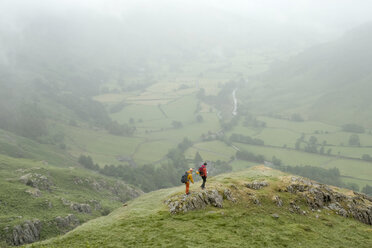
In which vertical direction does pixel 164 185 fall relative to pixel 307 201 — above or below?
below

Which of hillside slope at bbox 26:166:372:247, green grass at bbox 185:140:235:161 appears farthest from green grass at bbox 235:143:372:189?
hillside slope at bbox 26:166:372:247

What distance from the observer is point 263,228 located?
3359cm

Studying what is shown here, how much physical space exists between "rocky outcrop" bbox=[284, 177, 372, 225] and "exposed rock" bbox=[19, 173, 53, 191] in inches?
2384

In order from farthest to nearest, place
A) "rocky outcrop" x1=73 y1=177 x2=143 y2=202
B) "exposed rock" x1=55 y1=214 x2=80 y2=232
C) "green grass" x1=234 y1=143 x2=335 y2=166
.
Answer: "green grass" x1=234 y1=143 x2=335 y2=166
"rocky outcrop" x1=73 y1=177 x2=143 y2=202
"exposed rock" x1=55 y1=214 x2=80 y2=232

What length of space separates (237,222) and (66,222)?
3904 centimetres

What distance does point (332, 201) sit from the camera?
4447 centimetres

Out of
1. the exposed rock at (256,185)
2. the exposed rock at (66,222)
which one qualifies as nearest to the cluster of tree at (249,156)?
the exposed rock at (66,222)

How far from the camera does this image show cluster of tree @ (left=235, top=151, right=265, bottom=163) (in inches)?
7008

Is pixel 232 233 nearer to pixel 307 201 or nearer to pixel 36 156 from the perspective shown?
pixel 307 201

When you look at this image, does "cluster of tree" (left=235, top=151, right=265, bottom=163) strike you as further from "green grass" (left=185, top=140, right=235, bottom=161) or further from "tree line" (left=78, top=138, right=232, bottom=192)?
"tree line" (left=78, top=138, right=232, bottom=192)

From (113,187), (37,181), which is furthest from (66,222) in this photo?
(113,187)

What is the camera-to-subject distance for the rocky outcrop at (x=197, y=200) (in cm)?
3653

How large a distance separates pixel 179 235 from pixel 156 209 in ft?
26.0

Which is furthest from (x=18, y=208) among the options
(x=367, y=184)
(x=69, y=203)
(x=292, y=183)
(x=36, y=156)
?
(x=367, y=184)
